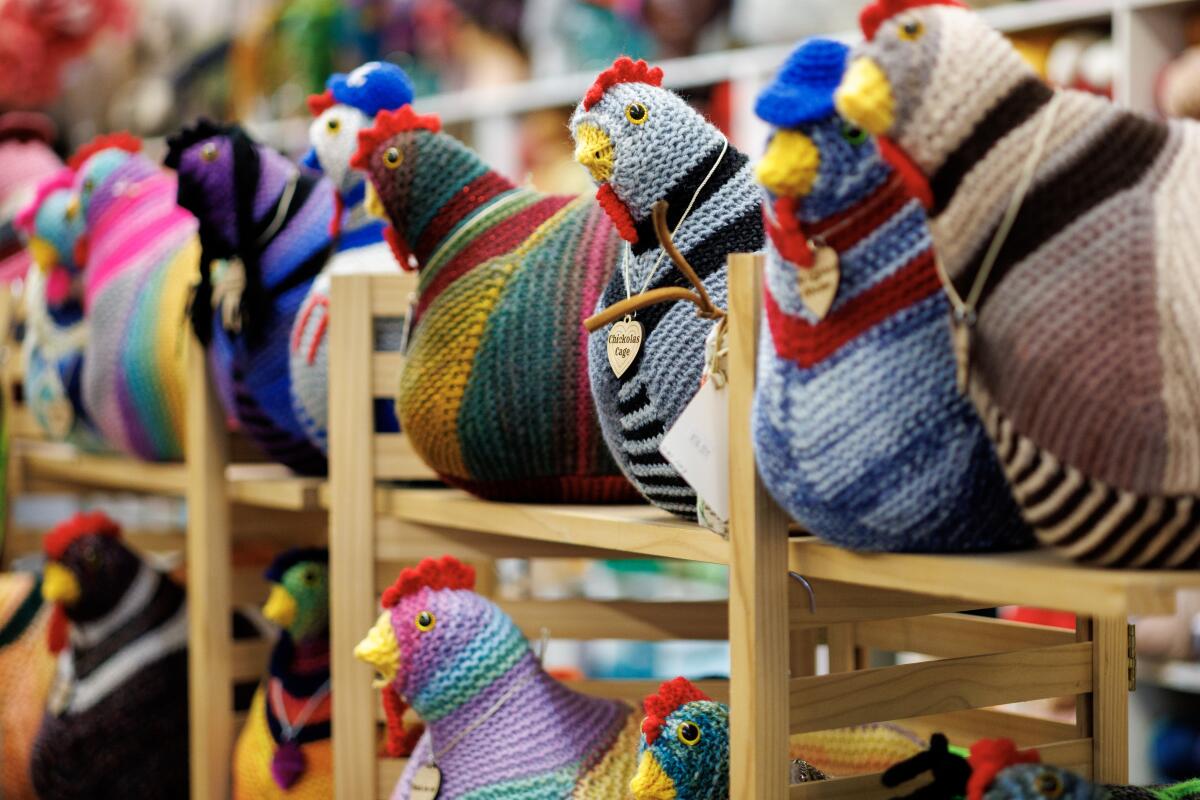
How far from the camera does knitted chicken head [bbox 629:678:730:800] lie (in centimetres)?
89

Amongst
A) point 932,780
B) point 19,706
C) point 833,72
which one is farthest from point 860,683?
point 19,706

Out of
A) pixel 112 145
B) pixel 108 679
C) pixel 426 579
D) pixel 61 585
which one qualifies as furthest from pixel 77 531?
pixel 426 579

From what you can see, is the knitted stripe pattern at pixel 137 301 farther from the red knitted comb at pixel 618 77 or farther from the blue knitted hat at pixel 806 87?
the blue knitted hat at pixel 806 87

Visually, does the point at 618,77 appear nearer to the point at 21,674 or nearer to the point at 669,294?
the point at 669,294

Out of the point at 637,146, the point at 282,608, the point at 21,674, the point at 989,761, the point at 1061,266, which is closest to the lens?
the point at 1061,266

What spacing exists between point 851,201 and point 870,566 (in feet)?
0.59

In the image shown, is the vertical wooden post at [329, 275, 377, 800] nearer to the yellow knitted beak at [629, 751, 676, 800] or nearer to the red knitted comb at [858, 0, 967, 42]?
the yellow knitted beak at [629, 751, 676, 800]

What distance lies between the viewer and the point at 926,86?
2.02 feet

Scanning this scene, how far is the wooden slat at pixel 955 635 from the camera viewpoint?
1021mm

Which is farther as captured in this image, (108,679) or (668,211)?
(108,679)

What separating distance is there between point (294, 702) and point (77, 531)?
14.7 inches

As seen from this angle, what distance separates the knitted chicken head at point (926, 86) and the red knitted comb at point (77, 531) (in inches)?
47.4

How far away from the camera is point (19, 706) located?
68.3 inches

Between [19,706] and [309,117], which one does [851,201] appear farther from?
[309,117]
